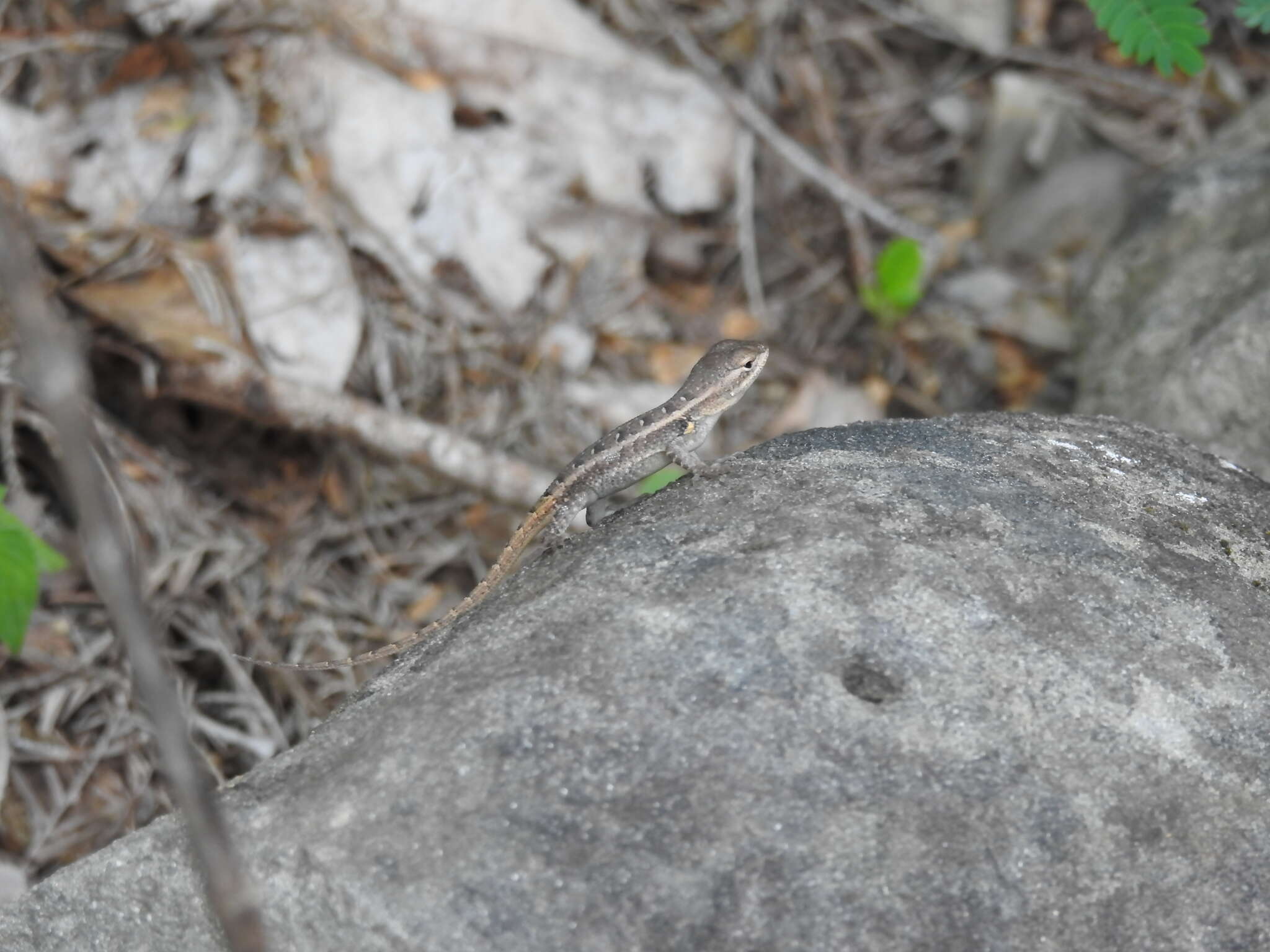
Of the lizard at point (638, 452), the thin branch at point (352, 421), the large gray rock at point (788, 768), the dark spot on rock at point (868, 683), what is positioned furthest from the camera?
the thin branch at point (352, 421)

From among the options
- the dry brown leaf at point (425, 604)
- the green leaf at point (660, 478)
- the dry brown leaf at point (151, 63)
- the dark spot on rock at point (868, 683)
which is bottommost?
the dry brown leaf at point (425, 604)

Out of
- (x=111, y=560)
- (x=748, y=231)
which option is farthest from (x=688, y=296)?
(x=111, y=560)

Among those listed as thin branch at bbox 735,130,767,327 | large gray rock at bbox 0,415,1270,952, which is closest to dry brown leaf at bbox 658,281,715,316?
thin branch at bbox 735,130,767,327

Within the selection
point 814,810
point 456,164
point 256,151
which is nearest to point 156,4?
point 256,151

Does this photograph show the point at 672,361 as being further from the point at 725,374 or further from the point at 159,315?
the point at 159,315

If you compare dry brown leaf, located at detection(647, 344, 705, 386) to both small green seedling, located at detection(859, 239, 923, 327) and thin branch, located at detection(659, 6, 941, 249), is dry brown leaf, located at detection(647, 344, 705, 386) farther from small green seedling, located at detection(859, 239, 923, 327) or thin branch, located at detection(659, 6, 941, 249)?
thin branch, located at detection(659, 6, 941, 249)

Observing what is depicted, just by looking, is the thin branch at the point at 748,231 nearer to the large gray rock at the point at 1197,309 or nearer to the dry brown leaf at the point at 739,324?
the dry brown leaf at the point at 739,324

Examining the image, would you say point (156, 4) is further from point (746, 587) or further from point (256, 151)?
point (746, 587)

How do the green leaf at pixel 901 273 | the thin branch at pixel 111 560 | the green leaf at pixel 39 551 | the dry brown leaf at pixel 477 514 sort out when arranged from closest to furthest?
the thin branch at pixel 111 560
the green leaf at pixel 39 551
the dry brown leaf at pixel 477 514
the green leaf at pixel 901 273

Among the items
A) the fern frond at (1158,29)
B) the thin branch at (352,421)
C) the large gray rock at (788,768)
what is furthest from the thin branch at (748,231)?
the large gray rock at (788,768)
